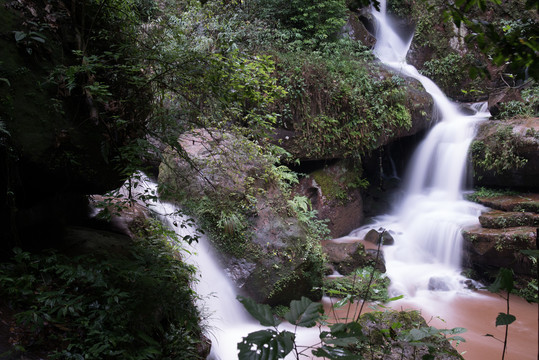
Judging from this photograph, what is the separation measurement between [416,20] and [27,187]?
51.0 ft

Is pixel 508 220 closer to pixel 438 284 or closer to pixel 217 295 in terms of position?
pixel 438 284

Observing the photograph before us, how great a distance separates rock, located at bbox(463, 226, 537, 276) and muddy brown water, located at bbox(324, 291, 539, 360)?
29.0 inches

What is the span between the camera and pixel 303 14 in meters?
10.1

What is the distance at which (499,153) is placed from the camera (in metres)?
8.78

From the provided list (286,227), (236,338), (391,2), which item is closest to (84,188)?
(236,338)

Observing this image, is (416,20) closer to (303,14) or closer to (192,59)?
(303,14)

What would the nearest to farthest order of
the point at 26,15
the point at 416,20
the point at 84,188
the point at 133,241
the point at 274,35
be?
the point at 26,15, the point at 84,188, the point at 133,241, the point at 274,35, the point at 416,20

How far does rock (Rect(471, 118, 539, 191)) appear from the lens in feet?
27.0

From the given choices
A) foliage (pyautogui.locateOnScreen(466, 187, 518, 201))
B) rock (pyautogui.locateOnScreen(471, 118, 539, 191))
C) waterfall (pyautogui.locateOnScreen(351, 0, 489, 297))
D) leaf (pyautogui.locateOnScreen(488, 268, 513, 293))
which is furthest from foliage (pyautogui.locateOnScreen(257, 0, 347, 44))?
leaf (pyautogui.locateOnScreen(488, 268, 513, 293))

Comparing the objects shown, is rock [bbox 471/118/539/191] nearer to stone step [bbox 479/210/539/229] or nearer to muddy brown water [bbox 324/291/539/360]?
stone step [bbox 479/210/539/229]

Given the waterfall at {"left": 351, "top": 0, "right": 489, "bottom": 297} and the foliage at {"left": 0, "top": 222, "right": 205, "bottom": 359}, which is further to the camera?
the waterfall at {"left": 351, "top": 0, "right": 489, "bottom": 297}

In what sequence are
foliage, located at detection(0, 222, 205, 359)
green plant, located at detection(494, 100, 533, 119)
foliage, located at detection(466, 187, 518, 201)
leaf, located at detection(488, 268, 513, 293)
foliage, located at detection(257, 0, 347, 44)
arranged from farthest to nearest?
1. foliage, located at detection(257, 0, 347, 44)
2. green plant, located at detection(494, 100, 533, 119)
3. foliage, located at detection(466, 187, 518, 201)
4. foliage, located at detection(0, 222, 205, 359)
5. leaf, located at detection(488, 268, 513, 293)

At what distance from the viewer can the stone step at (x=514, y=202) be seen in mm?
7602

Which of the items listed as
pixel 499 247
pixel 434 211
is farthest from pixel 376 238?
pixel 499 247
